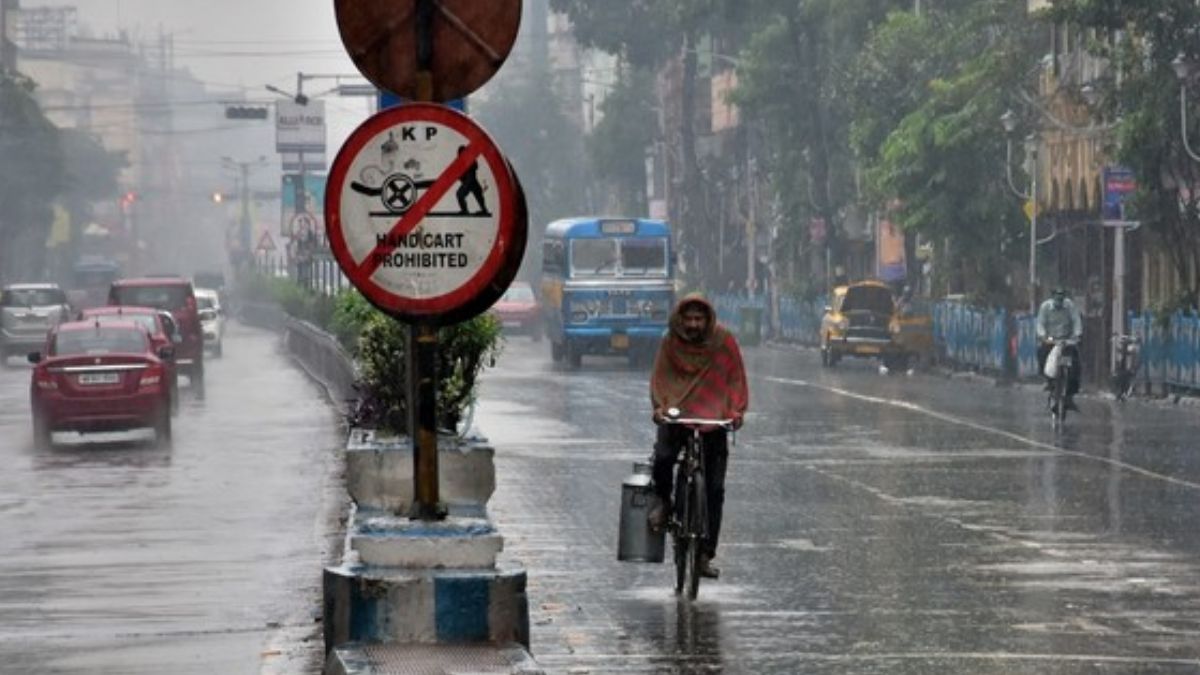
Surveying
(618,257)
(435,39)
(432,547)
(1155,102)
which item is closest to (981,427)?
(1155,102)

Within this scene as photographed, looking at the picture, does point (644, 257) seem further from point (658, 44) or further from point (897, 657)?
point (897, 657)

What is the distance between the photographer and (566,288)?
2448 inches

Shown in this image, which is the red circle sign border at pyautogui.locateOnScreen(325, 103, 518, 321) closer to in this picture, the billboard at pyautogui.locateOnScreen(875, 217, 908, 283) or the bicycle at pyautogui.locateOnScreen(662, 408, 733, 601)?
the bicycle at pyautogui.locateOnScreen(662, 408, 733, 601)

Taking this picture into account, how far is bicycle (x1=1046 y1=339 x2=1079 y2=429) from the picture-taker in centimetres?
3734

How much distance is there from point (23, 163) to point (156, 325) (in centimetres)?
7682

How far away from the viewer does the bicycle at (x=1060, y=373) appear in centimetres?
3734

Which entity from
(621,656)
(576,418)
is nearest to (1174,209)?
(576,418)

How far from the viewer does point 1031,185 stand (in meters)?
61.7

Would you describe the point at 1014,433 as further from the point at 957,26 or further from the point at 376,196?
the point at 957,26

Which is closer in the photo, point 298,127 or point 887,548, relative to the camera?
point 887,548

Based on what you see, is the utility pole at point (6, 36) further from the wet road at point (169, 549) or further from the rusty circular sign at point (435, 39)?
the rusty circular sign at point (435, 39)

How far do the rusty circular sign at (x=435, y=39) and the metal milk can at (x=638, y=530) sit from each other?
7545mm

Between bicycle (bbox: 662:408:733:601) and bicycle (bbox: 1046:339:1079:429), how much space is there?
19.3 metres

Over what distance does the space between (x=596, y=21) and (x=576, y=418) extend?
64.6 meters
